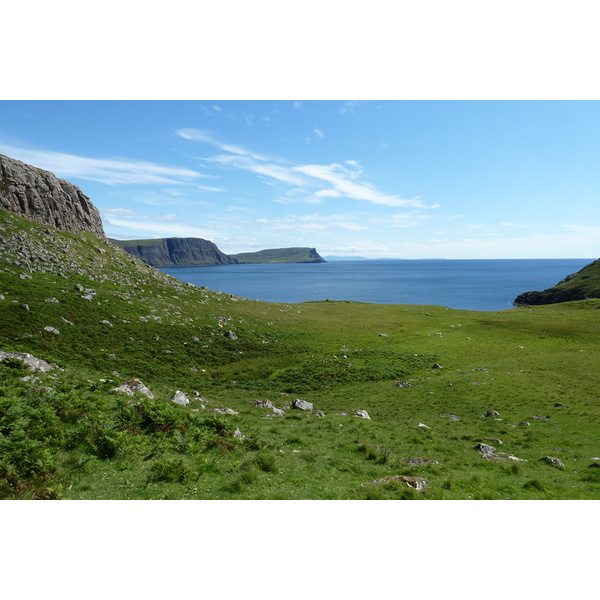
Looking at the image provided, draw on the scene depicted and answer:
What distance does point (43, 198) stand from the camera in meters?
66.5

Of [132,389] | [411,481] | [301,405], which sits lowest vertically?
[301,405]

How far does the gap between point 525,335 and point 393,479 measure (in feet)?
223

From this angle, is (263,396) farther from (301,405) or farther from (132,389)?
(132,389)

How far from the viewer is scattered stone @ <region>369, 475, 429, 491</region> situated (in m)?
12.8

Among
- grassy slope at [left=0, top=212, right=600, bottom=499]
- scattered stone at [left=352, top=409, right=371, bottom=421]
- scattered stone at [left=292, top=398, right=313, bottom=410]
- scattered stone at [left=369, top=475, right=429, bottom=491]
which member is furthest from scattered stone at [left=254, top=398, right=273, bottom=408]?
scattered stone at [left=369, top=475, right=429, bottom=491]

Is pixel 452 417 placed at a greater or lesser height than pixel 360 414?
lesser

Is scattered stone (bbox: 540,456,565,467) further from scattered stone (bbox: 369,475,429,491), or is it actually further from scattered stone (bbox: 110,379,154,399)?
scattered stone (bbox: 110,379,154,399)

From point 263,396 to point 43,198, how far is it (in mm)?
68607

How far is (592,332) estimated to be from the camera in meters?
65.9

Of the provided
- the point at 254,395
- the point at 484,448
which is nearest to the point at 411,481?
the point at 484,448

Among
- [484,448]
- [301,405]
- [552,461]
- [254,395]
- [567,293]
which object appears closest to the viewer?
[552,461]

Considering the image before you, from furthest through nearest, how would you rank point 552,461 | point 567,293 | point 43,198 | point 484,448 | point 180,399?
point 567,293, point 43,198, point 180,399, point 484,448, point 552,461

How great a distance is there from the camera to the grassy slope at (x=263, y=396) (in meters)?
12.2

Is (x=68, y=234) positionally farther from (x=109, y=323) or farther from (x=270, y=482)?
(x=270, y=482)
